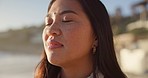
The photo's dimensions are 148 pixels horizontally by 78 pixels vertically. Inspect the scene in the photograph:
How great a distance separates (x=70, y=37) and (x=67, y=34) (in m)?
0.01

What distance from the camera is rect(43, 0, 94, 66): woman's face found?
1167mm

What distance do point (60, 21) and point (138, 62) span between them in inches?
296

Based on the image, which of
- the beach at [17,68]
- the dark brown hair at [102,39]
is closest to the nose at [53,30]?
the dark brown hair at [102,39]

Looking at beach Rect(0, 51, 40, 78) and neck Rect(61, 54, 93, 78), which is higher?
neck Rect(61, 54, 93, 78)

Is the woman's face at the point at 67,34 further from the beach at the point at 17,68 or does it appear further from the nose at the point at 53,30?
the beach at the point at 17,68

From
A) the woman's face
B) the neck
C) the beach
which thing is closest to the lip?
the woman's face

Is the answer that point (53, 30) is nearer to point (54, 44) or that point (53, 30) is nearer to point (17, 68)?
point (54, 44)

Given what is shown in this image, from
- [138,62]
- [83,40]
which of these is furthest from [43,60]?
[138,62]

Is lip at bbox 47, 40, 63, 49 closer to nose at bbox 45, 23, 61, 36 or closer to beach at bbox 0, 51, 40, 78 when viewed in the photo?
nose at bbox 45, 23, 61, 36

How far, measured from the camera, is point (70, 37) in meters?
1.18

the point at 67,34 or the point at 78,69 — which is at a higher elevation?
the point at 67,34

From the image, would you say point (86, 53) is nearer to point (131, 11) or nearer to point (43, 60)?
point (43, 60)

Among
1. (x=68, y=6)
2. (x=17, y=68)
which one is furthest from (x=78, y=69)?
(x=17, y=68)

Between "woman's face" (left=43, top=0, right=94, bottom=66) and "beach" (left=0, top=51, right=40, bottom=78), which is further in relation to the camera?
"beach" (left=0, top=51, right=40, bottom=78)
